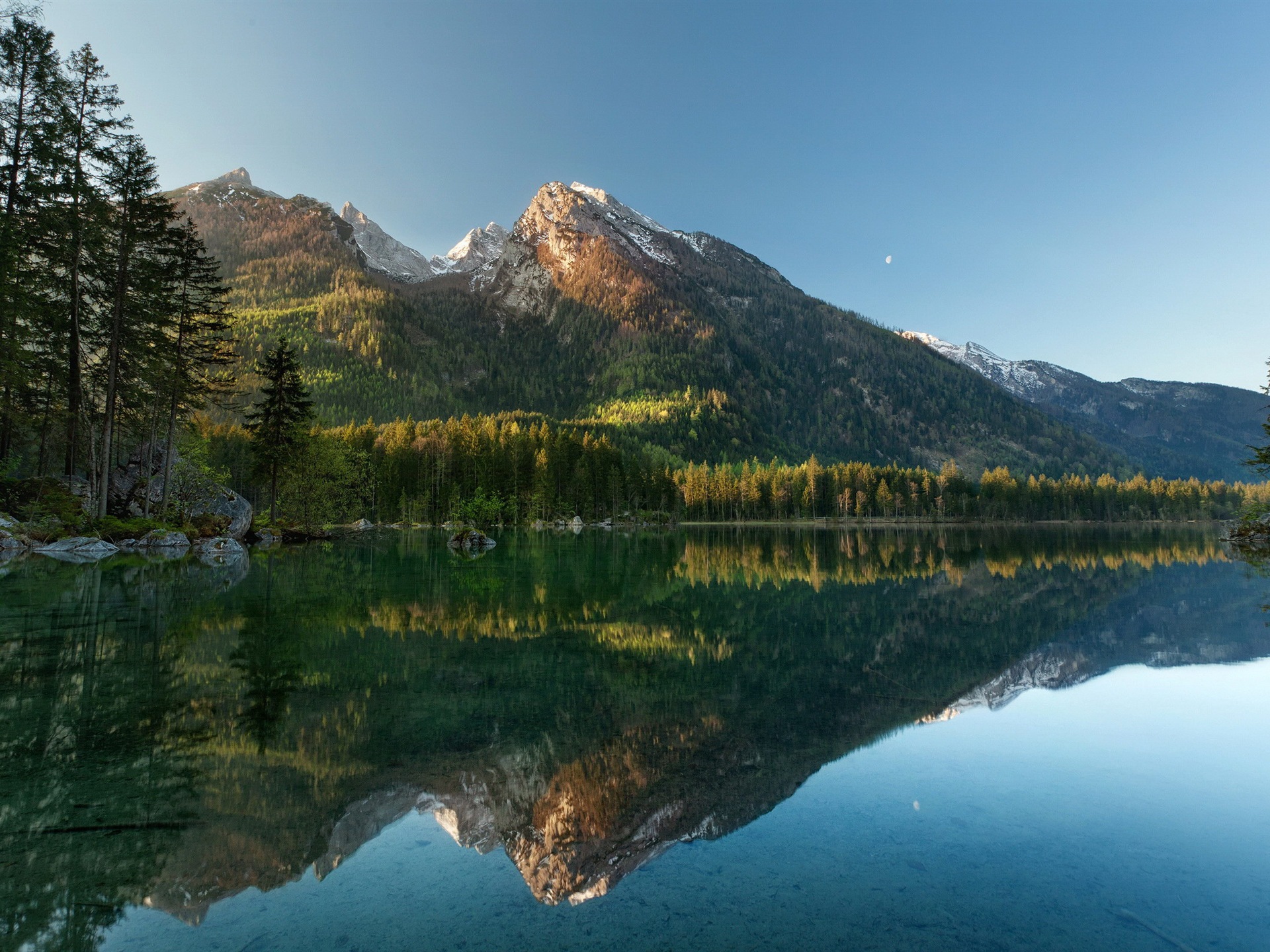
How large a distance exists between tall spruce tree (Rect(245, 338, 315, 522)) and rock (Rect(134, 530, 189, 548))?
1255cm

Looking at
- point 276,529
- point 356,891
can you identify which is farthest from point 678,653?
point 276,529

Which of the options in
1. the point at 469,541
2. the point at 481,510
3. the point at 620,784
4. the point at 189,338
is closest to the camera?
the point at 620,784

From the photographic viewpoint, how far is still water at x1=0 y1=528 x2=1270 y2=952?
429 centimetres

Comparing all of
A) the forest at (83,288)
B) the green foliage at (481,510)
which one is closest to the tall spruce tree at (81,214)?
the forest at (83,288)

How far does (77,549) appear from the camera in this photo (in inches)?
1100

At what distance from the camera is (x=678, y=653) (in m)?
12.6

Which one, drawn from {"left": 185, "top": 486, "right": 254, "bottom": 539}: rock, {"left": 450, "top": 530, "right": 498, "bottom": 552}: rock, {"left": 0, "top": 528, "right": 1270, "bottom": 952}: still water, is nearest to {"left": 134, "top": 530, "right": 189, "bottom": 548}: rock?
{"left": 185, "top": 486, "right": 254, "bottom": 539}: rock

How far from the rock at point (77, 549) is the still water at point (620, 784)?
50.7 ft

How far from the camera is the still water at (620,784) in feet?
14.1

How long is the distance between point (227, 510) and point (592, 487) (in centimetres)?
7253

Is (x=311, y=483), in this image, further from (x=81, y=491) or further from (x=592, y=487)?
(x=592, y=487)

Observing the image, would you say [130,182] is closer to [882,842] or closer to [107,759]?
[107,759]

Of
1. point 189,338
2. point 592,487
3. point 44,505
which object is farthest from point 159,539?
point 592,487

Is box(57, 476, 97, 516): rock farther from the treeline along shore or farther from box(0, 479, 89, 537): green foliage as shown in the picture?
the treeline along shore
